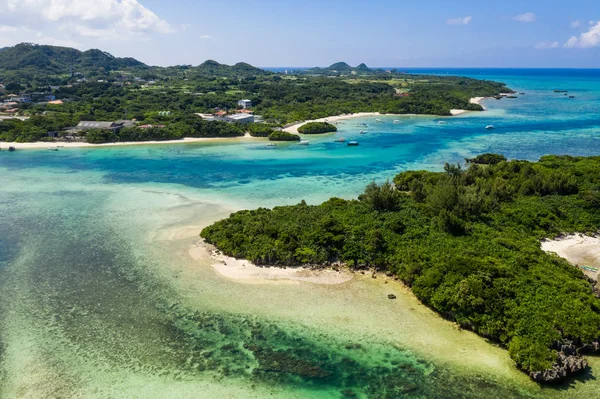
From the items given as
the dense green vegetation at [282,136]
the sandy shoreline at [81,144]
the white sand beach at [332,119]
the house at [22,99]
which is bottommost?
the sandy shoreline at [81,144]

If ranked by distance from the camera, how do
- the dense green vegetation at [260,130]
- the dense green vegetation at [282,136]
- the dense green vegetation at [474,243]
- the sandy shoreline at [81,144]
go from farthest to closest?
the dense green vegetation at [260,130], the dense green vegetation at [282,136], the sandy shoreline at [81,144], the dense green vegetation at [474,243]

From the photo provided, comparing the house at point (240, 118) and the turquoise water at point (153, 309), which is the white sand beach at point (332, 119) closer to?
the house at point (240, 118)

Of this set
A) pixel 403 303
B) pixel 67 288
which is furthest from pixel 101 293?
pixel 403 303

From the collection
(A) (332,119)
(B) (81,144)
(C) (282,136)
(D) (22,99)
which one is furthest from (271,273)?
(D) (22,99)

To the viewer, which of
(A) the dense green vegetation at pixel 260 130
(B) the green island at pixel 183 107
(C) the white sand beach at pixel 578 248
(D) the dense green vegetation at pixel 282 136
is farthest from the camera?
(A) the dense green vegetation at pixel 260 130

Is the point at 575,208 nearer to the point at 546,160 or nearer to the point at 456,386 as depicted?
the point at 546,160

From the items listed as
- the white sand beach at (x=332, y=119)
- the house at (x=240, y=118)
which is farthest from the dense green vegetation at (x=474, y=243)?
the house at (x=240, y=118)
